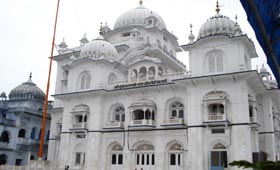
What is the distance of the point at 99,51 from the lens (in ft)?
104

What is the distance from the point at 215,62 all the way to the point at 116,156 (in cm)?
1270

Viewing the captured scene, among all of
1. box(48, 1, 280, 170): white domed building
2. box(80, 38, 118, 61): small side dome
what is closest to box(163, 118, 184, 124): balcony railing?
box(48, 1, 280, 170): white domed building

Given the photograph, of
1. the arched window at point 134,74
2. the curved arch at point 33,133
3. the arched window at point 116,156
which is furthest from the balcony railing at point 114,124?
the curved arch at point 33,133

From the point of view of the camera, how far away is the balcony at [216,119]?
2288 cm

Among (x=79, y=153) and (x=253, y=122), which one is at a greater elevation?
(x=253, y=122)

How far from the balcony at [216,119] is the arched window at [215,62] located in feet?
12.6

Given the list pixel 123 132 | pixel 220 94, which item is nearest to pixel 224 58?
pixel 220 94

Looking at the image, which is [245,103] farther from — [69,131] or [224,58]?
[69,131]

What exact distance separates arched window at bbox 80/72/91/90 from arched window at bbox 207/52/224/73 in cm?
1289

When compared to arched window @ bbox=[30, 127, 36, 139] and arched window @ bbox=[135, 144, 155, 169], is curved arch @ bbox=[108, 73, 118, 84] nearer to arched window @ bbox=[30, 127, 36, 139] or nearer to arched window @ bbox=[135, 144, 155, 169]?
arched window @ bbox=[135, 144, 155, 169]

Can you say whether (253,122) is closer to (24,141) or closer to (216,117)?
(216,117)

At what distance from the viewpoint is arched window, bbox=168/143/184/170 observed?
25.3m

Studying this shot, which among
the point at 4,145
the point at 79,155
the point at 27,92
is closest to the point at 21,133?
the point at 4,145

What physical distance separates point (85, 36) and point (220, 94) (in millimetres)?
23300
